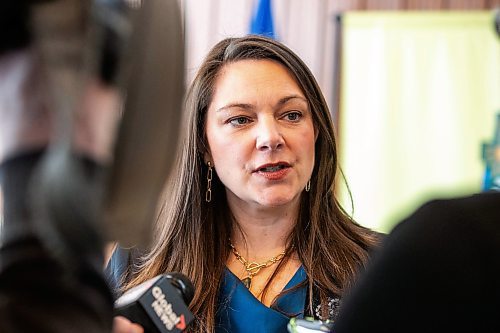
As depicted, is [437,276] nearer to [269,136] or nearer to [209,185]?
[269,136]

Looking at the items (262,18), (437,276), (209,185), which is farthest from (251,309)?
(262,18)

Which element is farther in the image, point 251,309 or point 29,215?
point 251,309

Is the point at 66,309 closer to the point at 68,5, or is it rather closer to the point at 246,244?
the point at 68,5

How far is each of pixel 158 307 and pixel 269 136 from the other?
725 millimetres

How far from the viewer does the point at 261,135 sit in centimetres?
175

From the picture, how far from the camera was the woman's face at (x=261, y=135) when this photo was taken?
68.7 inches

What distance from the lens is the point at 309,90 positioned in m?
1.87

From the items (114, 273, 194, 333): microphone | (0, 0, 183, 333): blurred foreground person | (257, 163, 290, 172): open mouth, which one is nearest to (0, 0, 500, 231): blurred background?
(257, 163, 290, 172): open mouth

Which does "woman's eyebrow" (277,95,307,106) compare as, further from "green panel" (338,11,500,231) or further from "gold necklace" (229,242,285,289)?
"green panel" (338,11,500,231)

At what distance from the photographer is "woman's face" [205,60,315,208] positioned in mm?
1744

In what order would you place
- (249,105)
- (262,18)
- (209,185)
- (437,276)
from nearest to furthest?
(437,276)
(249,105)
(209,185)
(262,18)

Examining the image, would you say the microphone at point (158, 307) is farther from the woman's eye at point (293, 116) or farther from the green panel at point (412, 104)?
the green panel at point (412, 104)

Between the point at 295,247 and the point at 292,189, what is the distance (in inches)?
6.0

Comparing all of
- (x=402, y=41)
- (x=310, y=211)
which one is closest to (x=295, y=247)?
(x=310, y=211)
